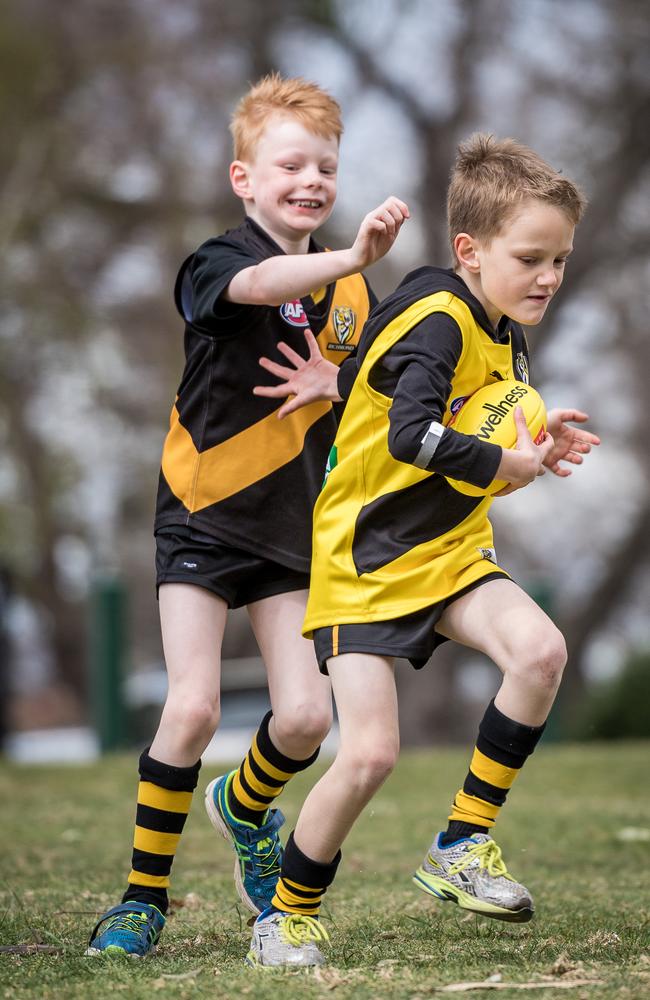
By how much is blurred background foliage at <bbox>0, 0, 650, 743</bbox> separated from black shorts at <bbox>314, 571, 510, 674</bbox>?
8.15 meters

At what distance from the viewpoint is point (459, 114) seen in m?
13.6

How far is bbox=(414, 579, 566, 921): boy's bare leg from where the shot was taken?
3.03 m

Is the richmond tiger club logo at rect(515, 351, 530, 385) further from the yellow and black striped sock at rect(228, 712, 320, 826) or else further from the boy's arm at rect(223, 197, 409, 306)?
the yellow and black striped sock at rect(228, 712, 320, 826)

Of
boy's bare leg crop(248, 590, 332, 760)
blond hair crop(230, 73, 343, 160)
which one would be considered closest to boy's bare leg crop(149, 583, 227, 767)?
boy's bare leg crop(248, 590, 332, 760)

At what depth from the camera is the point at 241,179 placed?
3.76m

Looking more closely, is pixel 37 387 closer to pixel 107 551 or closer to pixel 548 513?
pixel 107 551

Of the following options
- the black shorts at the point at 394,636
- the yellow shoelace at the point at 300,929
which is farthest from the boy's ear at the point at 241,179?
the yellow shoelace at the point at 300,929

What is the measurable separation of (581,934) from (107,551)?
15628 millimetres

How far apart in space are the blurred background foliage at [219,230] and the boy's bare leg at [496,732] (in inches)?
317

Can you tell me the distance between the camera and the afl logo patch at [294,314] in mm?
3617

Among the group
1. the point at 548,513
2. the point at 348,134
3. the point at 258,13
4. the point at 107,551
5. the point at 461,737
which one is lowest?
the point at 461,737

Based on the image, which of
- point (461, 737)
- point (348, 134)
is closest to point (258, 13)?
point (348, 134)

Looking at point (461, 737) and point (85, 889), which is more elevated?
point (85, 889)

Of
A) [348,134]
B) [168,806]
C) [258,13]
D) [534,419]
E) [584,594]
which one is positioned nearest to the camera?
[534,419]
